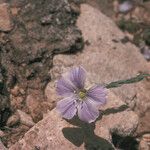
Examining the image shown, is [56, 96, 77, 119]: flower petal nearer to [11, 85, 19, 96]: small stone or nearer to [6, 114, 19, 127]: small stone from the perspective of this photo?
[6, 114, 19, 127]: small stone

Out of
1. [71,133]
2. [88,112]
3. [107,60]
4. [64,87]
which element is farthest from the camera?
[107,60]

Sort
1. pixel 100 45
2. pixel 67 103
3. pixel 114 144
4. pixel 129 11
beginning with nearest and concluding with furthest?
1. pixel 67 103
2. pixel 114 144
3. pixel 100 45
4. pixel 129 11

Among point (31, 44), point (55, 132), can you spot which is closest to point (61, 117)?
point (55, 132)

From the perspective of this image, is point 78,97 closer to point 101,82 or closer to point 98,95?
point 98,95

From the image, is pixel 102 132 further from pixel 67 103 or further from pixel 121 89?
pixel 121 89

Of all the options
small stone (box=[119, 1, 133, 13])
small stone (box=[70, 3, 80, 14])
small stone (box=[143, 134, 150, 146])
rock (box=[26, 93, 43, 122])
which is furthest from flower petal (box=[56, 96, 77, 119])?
small stone (box=[119, 1, 133, 13])

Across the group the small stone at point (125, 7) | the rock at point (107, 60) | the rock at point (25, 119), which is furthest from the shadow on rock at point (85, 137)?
the small stone at point (125, 7)

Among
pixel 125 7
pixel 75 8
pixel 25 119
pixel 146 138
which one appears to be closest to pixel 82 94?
pixel 25 119

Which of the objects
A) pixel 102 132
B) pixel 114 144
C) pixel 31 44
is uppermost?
pixel 31 44
